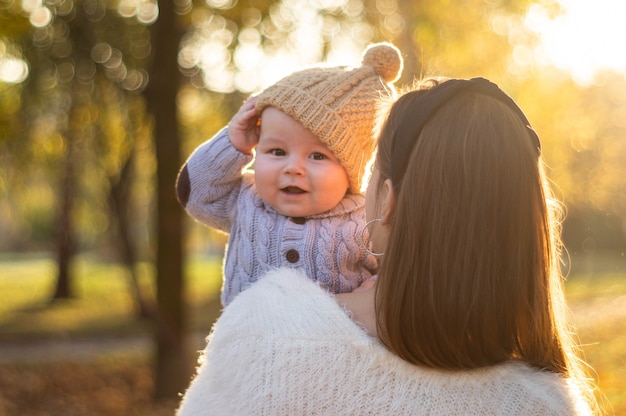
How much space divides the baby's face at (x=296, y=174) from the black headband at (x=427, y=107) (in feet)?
2.00

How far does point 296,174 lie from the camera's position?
2287 mm

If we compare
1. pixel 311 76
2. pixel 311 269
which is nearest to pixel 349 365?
pixel 311 269

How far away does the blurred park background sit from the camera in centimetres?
840

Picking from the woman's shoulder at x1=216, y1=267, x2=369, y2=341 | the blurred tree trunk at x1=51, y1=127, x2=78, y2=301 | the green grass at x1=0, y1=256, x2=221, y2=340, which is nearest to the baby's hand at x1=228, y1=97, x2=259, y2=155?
the woman's shoulder at x1=216, y1=267, x2=369, y2=341

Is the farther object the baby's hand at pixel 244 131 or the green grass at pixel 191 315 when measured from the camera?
the green grass at pixel 191 315

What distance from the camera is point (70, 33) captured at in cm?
1320

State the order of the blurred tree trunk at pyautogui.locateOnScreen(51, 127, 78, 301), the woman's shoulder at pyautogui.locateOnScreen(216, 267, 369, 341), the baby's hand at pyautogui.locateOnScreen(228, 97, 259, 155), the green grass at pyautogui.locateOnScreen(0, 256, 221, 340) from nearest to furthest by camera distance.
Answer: the woman's shoulder at pyautogui.locateOnScreen(216, 267, 369, 341)
the baby's hand at pyautogui.locateOnScreen(228, 97, 259, 155)
the green grass at pyautogui.locateOnScreen(0, 256, 221, 340)
the blurred tree trunk at pyautogui.locateOnScreen(51, 127, 78, 301)

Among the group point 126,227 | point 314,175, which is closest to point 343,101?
point 314,175

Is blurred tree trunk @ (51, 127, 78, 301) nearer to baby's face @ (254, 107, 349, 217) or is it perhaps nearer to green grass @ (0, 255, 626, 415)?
green grass @ (0, 255, 626, 415)

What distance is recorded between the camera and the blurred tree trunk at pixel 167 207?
A: 320 inches

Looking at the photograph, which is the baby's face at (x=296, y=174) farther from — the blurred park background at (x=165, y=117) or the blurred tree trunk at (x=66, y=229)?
the blurred tree trunk at (x=66, y=229)

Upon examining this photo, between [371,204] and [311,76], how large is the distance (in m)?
0.72

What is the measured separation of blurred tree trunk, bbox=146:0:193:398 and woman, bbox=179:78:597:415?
21.3 ft

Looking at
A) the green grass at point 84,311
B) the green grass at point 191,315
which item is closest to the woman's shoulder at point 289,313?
the green grass at point 191,315
